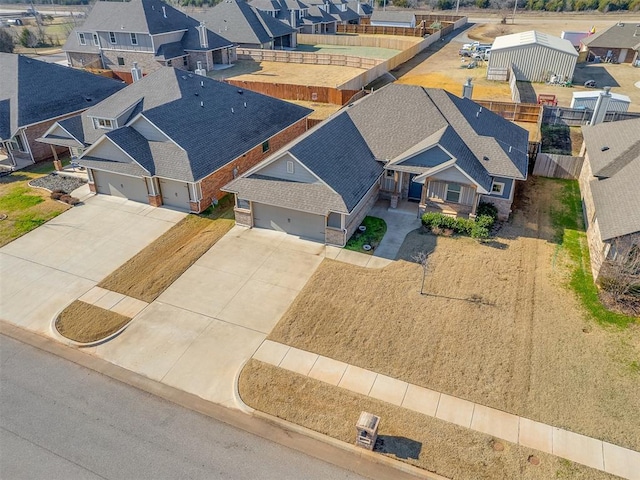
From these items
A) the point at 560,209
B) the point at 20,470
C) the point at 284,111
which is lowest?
the point at 20,470

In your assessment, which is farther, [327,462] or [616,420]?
[616,420]

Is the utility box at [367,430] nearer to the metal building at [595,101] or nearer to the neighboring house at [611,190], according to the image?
the neighboring house at [611,190]

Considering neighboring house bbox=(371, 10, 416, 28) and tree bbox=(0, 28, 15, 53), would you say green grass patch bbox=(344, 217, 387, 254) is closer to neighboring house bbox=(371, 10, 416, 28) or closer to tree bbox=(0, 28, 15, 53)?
neighboring house bbox=(371, 10, 416, 28)

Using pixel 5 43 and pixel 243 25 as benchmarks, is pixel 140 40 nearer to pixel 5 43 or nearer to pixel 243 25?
pixel 243 25

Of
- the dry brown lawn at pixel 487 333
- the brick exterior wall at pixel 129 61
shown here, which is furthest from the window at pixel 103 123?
the brick exterior wall at pixel 129 61

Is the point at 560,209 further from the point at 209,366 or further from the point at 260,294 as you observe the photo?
the point at 209,366

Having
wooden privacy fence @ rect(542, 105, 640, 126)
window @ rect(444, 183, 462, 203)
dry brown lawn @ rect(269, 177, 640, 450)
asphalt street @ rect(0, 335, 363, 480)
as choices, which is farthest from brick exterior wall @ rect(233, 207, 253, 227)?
wooden privacy fence @ rect(542, 105, 640, 126)

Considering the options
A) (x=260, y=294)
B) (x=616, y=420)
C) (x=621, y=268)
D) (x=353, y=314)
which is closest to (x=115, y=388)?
(x=260, y=294)

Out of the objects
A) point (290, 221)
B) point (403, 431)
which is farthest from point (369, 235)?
point (403, 431)
